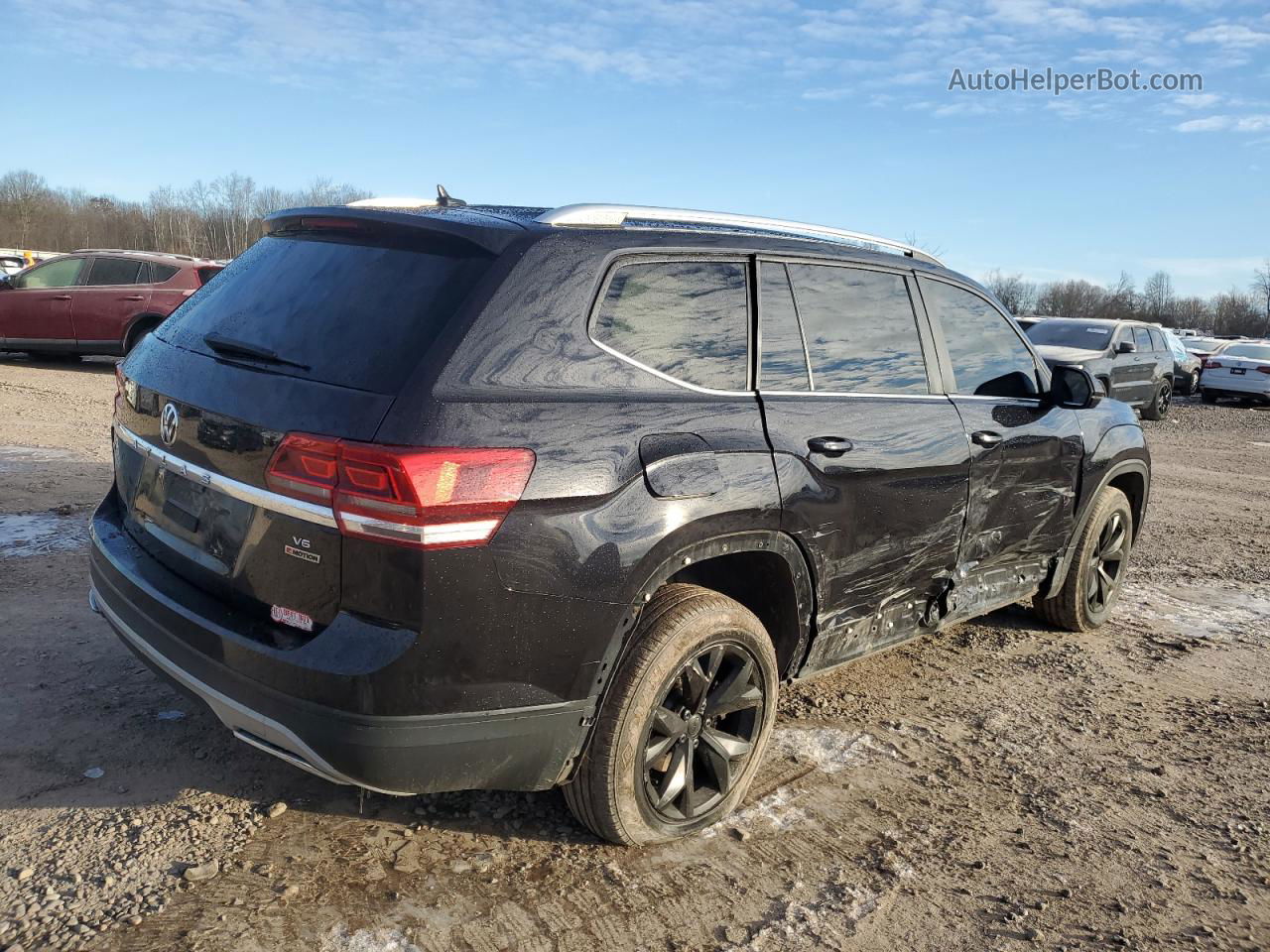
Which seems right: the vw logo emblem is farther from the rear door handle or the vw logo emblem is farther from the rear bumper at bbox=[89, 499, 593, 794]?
the rear door handle

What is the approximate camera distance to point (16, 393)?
1151 centimetres

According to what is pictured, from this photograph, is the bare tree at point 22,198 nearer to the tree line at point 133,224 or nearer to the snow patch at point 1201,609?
the tree line at point 133,224

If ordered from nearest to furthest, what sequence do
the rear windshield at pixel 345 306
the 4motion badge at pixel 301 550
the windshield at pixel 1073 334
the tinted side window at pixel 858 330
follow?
the 4motion badge at pixel 301 550 < the rear windshield at pixel 345 306 < the tinted side window at pixel 858 330 < the windshield at pixel 1073 334

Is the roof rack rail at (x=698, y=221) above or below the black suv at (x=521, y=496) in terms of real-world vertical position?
above

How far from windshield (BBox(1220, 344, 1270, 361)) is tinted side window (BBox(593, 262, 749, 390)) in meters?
23.8

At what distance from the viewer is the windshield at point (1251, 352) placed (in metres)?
23.3

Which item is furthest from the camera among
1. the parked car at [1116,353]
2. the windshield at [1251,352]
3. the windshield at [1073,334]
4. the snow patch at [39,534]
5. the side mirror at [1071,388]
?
the windshield at [1251,352]

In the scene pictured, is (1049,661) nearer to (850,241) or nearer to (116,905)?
(850,241)

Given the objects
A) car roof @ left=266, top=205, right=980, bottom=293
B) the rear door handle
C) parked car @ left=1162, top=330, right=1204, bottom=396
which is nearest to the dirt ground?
the rear door handle

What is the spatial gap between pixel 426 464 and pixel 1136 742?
3.27 meters

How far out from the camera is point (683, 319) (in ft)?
10.4

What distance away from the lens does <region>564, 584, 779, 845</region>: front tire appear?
2.93 meters

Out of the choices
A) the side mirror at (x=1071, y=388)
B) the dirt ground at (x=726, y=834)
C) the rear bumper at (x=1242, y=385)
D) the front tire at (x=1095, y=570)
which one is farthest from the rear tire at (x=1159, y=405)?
the side mirror at (x=1071, y=388)

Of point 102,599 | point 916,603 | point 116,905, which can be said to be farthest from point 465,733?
point 916,603
